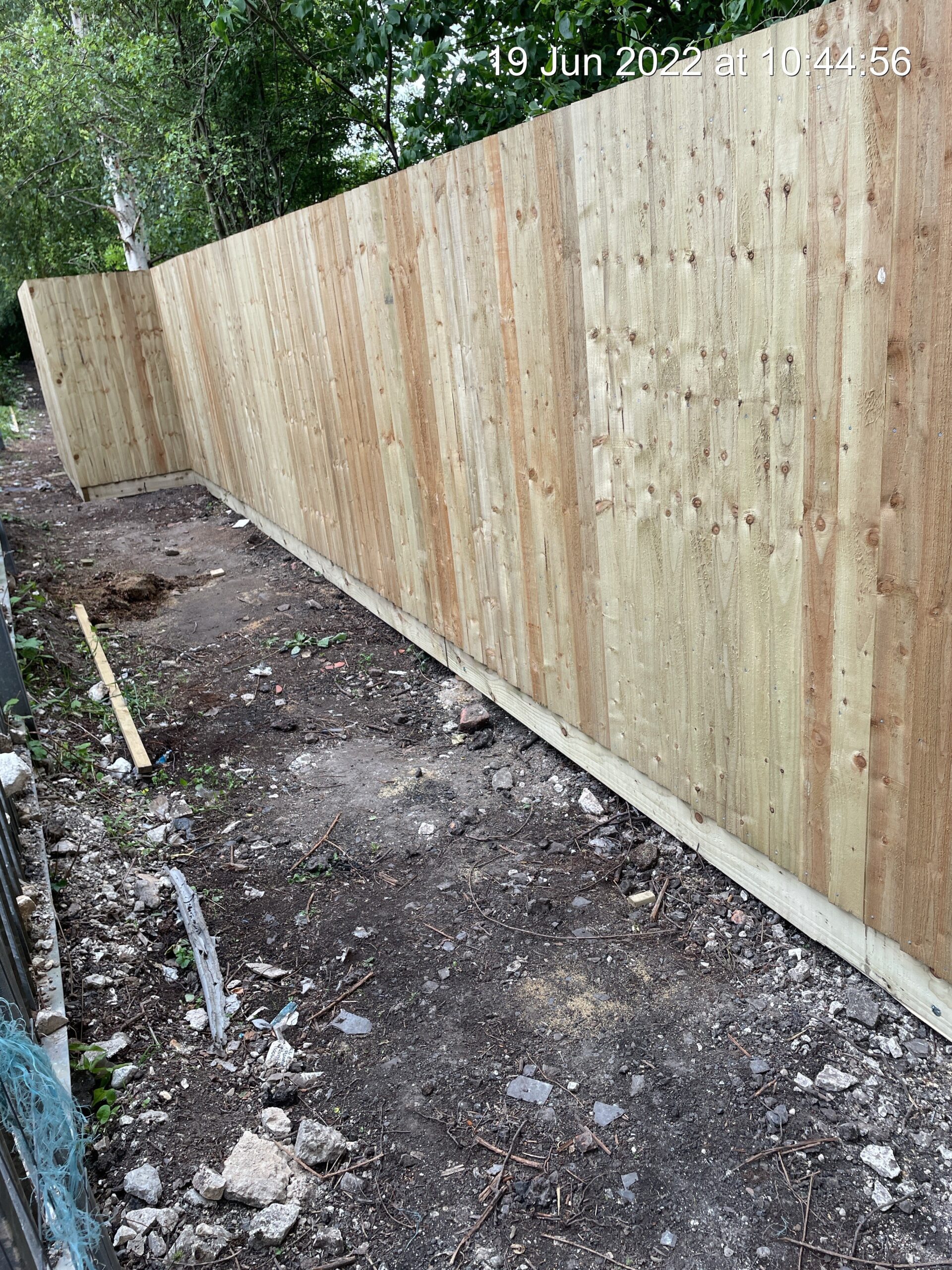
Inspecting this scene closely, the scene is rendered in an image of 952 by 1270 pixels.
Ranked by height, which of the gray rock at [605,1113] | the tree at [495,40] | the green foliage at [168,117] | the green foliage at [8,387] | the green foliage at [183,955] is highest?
the green foliage at [168,117]

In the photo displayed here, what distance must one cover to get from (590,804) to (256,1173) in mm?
1966

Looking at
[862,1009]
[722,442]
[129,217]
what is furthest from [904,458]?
[129,217]

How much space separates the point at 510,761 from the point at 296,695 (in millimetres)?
1566

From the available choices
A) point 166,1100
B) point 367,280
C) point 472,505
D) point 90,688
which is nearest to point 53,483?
point 90,688

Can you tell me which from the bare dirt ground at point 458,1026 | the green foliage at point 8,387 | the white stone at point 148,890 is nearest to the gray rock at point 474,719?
the bare dirt ground at point 458,1026

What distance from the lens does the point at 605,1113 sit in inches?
99.6

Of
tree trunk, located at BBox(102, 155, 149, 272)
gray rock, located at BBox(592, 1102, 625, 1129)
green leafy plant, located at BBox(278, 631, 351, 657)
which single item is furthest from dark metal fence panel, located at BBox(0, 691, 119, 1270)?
tree trunk, located at BBox(102, 155, 149, 272)

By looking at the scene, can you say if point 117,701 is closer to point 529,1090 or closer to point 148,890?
point 148,890

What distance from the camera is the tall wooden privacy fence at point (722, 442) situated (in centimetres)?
217

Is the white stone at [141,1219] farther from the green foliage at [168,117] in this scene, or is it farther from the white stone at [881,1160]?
the green foliage at [168,117]

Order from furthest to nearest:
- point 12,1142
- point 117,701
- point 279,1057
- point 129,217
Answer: point 129,217 → point 117,701 → point 279,1057 → point 12,1142

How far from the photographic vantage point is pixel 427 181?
414 centimetres

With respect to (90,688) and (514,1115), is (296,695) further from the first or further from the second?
(514,1115)

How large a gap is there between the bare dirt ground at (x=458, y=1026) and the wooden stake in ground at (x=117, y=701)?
0.10 meters
